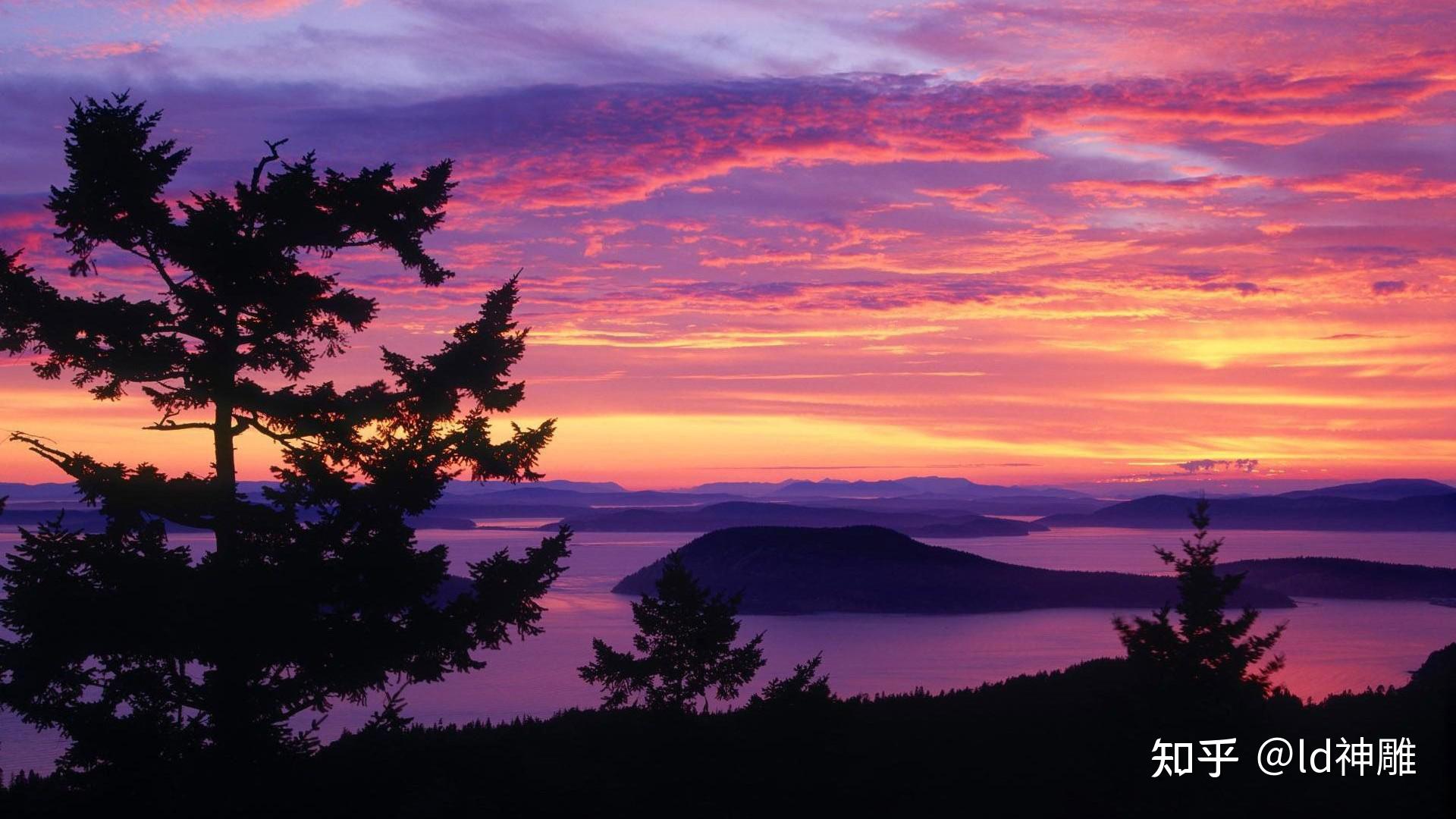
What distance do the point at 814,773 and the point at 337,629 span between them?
9384mm

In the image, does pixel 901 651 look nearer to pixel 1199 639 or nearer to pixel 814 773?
pixel 1199 639

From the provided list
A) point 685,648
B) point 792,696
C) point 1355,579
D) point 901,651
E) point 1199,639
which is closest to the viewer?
point 1199,639

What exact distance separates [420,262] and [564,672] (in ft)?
251

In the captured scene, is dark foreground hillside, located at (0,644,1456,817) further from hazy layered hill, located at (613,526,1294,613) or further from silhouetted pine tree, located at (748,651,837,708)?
hazy layered hill, located at (613,526,1294,613)

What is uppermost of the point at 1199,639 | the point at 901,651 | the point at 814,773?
the point at 1199,639

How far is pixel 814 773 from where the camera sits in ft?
73.5

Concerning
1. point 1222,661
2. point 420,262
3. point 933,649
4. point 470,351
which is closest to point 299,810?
point 470,351

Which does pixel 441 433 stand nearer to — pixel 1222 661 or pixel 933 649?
pixel 1222 661

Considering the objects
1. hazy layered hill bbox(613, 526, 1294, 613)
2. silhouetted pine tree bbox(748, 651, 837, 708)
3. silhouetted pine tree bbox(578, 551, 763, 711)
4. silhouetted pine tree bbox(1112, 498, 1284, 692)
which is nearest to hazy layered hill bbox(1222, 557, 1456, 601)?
hazy layered hill bbox(613, 526, 1294, 613)

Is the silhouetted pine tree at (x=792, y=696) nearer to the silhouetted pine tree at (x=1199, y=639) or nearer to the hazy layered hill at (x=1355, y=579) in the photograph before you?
the silhouetted pine tree at (x=1199, y=639)

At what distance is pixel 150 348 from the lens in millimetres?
21172

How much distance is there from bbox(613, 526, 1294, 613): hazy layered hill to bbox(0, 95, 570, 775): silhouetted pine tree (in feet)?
425

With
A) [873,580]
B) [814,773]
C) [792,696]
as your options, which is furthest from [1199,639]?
[873,580]

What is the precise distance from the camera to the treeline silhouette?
19453mm
